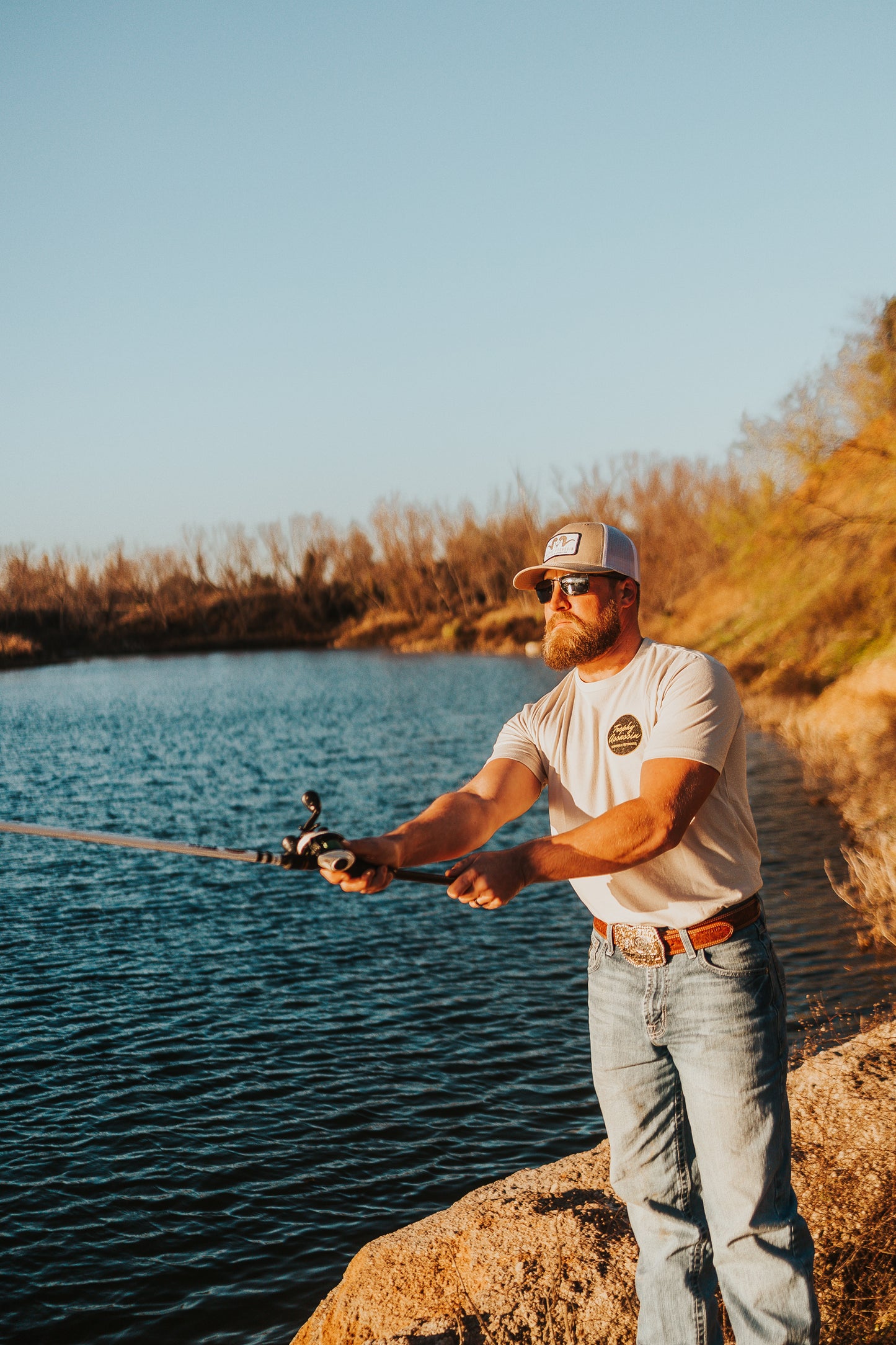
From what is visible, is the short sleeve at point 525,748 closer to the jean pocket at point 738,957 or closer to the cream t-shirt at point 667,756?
the cream t-shirt at point 667,756

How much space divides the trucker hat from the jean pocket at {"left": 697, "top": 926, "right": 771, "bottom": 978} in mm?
1153

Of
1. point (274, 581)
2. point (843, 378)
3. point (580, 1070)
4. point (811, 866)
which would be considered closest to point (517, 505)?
point (274, 581)

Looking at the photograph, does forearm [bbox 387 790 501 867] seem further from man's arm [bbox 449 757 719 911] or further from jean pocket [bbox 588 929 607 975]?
jean pocket [bbox 588 929 607 975]

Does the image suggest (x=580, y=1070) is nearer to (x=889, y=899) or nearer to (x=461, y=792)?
(x=889, y=899)

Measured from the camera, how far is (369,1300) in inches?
186

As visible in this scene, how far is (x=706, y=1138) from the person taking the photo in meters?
3.21

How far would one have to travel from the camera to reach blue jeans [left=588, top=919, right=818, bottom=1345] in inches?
124

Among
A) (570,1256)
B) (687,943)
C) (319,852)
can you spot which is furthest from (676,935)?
(570,1256)

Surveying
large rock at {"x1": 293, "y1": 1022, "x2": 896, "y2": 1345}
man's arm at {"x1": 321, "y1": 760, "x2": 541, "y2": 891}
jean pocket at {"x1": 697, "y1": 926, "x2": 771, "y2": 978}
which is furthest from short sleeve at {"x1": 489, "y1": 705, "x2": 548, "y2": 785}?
large rock at {"x1": 293, "y1": 1022, "x2": 896, "y2": 1345}

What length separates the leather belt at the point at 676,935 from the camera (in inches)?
128

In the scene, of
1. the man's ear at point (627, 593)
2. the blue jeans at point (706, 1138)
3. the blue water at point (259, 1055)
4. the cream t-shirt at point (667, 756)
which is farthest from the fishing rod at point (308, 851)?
the blue water at point (259, 1055)

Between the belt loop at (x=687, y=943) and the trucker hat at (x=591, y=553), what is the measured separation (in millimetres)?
1105

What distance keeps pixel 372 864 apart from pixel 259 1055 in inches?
338

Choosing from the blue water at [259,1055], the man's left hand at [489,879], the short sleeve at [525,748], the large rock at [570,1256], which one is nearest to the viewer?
the man's left hand at [489,879]
